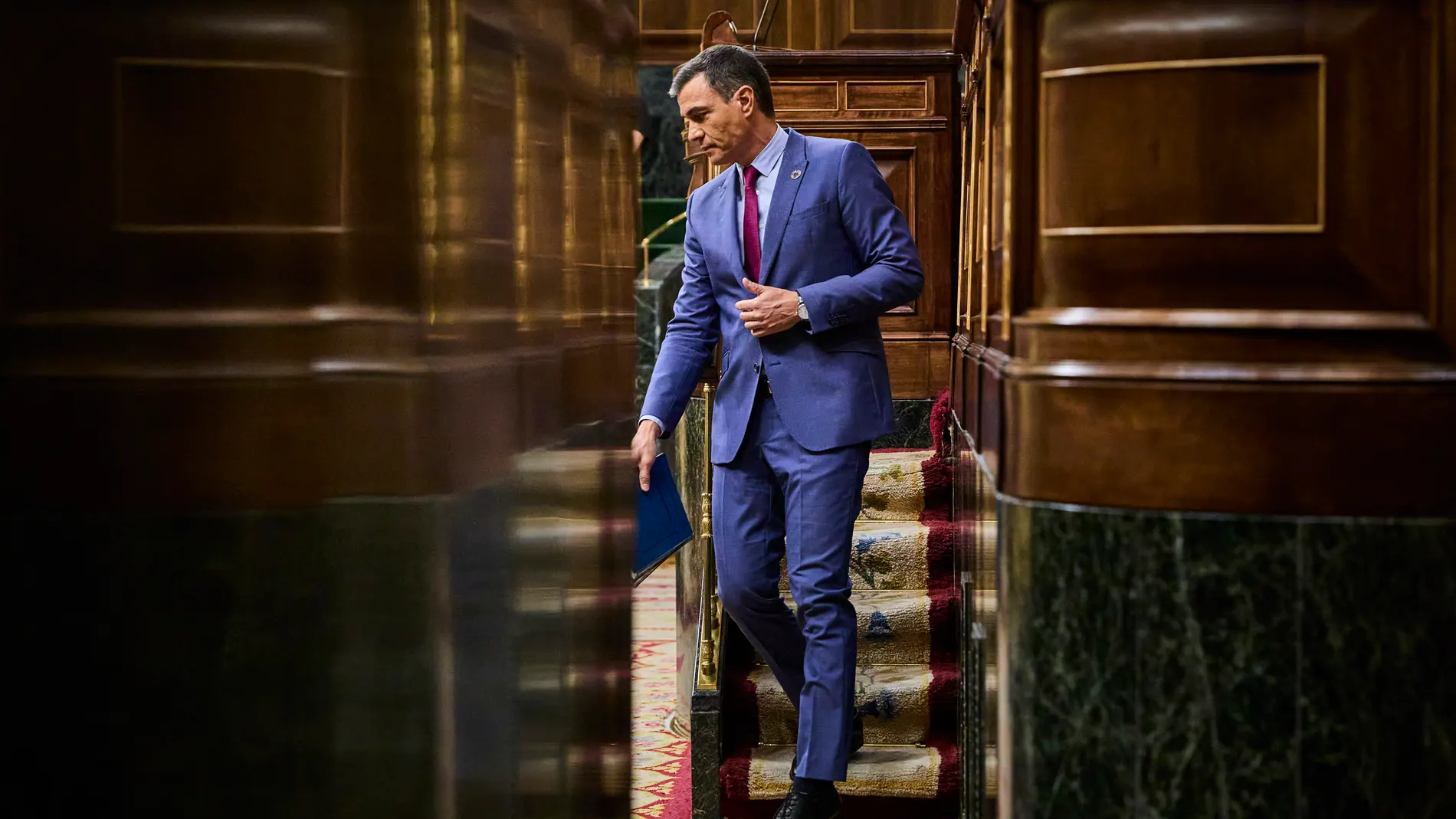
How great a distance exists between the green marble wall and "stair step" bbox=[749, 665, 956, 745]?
6.13ft

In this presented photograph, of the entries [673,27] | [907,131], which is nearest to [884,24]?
[673,27]

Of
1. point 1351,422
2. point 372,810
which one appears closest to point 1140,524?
point 1351,422

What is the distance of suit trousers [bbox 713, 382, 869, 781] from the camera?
2.93m

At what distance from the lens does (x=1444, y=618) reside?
5.22 ft

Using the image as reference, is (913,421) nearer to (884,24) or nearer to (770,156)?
(770,156)

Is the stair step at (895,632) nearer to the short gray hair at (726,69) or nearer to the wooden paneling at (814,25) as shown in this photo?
the short gray hair at (726,69)

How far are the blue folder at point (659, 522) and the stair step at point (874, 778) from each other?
1.07 meters

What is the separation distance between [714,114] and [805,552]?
1.01 metres

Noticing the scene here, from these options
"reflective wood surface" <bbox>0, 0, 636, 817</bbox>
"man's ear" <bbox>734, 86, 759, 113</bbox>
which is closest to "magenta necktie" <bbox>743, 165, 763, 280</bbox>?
"man's ear" <bbox>734, 86, 759, 113</bbox>

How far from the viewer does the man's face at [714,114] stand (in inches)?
119

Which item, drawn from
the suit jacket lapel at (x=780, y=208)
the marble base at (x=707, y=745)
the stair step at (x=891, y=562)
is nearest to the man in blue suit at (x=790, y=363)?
the suit jacket lapel at (x=780, y=208)

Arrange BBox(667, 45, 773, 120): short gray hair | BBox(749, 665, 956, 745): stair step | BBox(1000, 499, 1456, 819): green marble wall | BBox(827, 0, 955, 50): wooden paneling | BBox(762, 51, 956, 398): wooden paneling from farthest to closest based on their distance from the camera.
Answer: BBox(827, 0, 955, 50): wooden paneling
BBox(762, 51, 956, 398): wooden paneling
BBox(749, 665, 956, 745): stair step
BBox(667, 45, 773, 120): short gray hair
BBox(1000, 499, 1456, 819): green marble wall

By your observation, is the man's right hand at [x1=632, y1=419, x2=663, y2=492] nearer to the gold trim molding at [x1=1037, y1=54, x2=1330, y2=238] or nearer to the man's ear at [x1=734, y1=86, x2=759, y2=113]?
the man's ear at [x1=734, y1=86, x2=759, y2=113]

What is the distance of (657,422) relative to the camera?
3.05m
